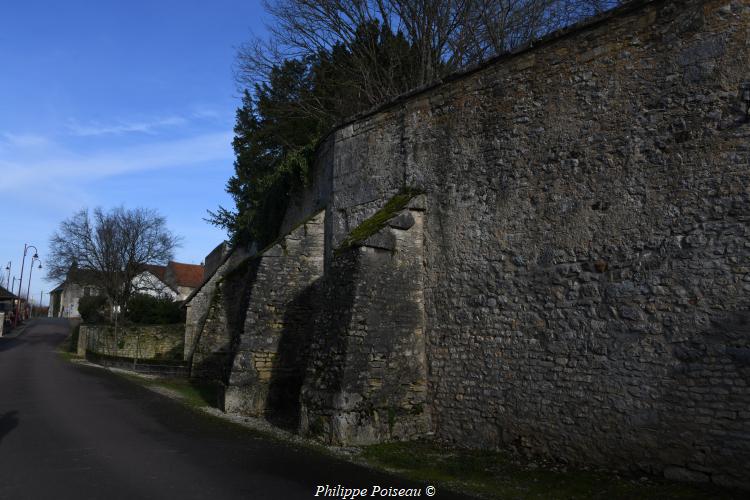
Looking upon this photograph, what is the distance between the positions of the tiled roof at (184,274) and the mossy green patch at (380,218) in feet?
180

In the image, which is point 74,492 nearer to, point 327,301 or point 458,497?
point 458,497

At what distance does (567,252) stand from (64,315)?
8198 cm

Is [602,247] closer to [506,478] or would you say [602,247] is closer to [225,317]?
[506,478]

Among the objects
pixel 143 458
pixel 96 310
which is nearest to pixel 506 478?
pixel 143 458

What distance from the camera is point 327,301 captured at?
941cm

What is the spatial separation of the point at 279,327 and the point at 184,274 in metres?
55.1

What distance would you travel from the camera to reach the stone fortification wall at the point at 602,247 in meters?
6.11

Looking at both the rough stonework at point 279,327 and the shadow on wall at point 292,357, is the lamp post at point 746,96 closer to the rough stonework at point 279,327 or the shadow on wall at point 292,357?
the shadow on wall at point 292,357

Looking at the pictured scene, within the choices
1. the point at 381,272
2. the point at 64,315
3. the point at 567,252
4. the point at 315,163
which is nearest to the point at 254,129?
the point at 315,163

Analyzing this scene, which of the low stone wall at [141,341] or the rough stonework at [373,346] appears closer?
the rough stonework at [373,346]

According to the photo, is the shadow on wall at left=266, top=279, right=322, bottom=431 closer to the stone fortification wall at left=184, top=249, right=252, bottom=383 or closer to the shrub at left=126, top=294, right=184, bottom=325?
the stone fortification wall at left=184, top=249, right=252, bottom=383

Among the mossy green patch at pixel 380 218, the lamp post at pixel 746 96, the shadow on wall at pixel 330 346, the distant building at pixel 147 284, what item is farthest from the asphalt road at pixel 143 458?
the distant building at pixel 147 284

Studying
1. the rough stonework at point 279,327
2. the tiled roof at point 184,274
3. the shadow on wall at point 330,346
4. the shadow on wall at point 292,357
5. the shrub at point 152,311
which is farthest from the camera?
the tiled roof at point 184,274

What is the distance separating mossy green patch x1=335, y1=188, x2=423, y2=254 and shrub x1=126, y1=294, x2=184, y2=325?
25236 millimetres
